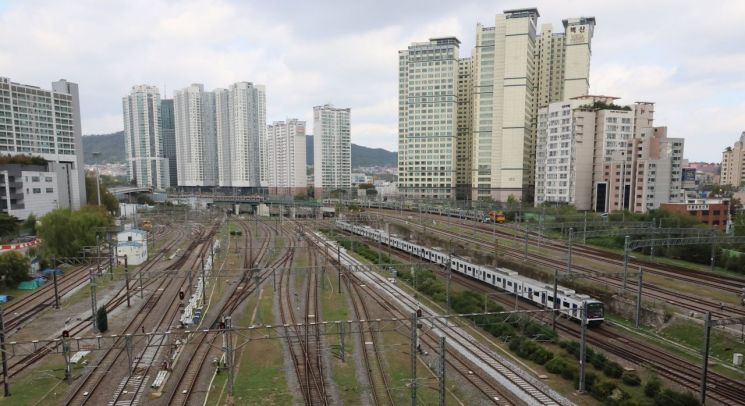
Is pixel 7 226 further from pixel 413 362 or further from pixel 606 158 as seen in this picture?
pixel 606 158

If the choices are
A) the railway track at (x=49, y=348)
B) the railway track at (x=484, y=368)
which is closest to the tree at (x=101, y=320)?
the railway track at (x=49, y=348)

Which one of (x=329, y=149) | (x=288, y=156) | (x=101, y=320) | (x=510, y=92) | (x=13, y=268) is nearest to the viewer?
(x=101, y=320)

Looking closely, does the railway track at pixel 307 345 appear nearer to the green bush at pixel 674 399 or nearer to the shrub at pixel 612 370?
the shrub at pixel 612 370

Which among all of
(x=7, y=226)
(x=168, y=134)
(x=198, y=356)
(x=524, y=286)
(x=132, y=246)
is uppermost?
(x=168, y=134)

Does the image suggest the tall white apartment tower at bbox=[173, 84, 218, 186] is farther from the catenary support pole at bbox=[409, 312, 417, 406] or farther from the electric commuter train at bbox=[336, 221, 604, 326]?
the catenary support pole at bbox=[409, 312, 417, 406]

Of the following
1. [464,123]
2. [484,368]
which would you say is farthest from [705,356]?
[464,123]

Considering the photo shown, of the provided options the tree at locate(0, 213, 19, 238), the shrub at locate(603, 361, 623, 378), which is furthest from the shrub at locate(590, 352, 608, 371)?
the tree at locate(0, 213, 19, 238)

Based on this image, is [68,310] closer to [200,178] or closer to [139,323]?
[139,323]
